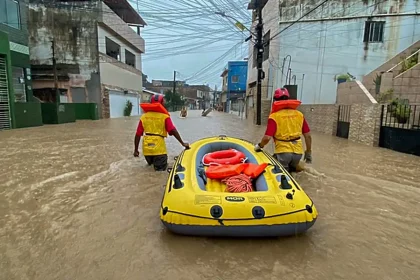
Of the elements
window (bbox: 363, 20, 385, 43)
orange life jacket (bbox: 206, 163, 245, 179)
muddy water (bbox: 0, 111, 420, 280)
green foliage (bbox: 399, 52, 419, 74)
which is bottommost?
muddy water (bbox: 0, 111, 420, 280)

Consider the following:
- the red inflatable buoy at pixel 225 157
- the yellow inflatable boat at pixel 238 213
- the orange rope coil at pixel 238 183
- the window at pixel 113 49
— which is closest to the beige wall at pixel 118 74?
the window at pixel 113 49

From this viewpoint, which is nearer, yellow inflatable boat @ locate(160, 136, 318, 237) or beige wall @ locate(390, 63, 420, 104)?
yellow inflatable boat @ locate(160, 136, 318, 237)

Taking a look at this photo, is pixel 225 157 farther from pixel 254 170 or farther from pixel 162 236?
pixel 162 236

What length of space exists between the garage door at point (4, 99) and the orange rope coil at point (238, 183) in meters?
12.4

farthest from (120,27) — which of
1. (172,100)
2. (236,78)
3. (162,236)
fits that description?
(162,236)

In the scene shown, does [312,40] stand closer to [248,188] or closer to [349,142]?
[349,142]

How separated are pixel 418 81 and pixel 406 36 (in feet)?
29.4

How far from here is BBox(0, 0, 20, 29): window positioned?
13.5 metres

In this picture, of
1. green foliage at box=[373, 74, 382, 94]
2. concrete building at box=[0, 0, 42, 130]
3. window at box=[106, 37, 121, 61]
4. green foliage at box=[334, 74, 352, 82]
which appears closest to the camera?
green foliage at box=[373, 74, 382, 94]

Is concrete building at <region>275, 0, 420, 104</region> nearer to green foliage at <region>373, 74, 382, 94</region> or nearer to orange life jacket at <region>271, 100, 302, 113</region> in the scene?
green foliage at <region>373, 74, 382, 94</region>

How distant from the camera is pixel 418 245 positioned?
2523mm

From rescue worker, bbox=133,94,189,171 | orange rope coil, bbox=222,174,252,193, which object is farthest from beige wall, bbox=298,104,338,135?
orange rope coil, bbox=222,174,252,193

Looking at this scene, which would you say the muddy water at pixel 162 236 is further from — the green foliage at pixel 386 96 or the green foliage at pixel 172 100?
the green foliage at pixel 172 100

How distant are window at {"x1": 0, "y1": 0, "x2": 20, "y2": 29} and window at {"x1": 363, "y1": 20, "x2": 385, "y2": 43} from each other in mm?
19096
